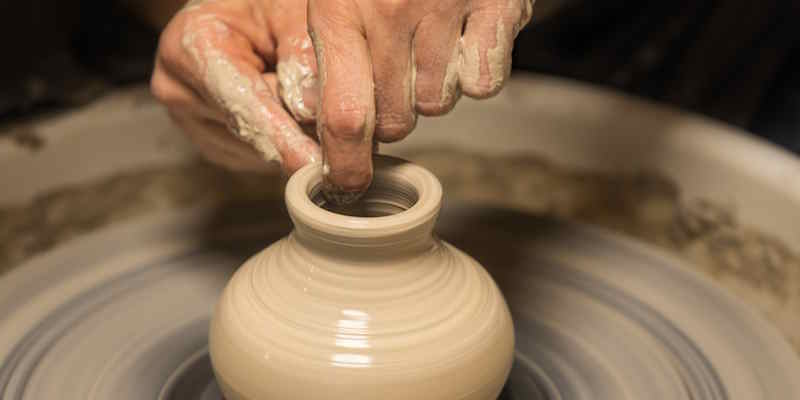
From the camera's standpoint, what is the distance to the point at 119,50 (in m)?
2.62

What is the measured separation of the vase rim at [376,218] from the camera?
0.98 metres

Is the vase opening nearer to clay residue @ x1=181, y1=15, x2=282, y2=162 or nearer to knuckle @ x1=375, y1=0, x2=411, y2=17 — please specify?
clay residue @ x1=181, y1=15, x2=282, y2=162

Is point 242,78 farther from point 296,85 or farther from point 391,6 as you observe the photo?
point 391,6

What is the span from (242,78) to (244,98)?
30mm

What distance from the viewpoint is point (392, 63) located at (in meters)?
1.02

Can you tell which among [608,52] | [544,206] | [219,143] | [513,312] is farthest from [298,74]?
[608,52]

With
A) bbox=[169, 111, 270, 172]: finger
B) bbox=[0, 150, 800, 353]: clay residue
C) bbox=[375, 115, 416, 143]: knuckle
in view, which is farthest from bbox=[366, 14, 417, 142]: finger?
bbox=[0, 150, 800, 353]: clay residue

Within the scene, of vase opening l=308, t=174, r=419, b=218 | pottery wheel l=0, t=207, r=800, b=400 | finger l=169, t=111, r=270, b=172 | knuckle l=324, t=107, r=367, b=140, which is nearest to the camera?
knuckle l=324, t=107, r=367, b=140

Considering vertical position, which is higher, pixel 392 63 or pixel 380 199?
pixel 392 63

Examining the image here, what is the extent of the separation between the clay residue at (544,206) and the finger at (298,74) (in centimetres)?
53

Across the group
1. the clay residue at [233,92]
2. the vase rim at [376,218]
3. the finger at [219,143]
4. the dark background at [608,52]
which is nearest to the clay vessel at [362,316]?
the vase rim at [376,218]

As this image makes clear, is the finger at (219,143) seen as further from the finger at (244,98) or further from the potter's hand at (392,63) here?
the potter's hand at (392,63)

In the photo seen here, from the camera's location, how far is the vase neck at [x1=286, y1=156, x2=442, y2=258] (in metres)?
0.99

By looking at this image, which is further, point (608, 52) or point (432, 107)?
point (608, 52)
